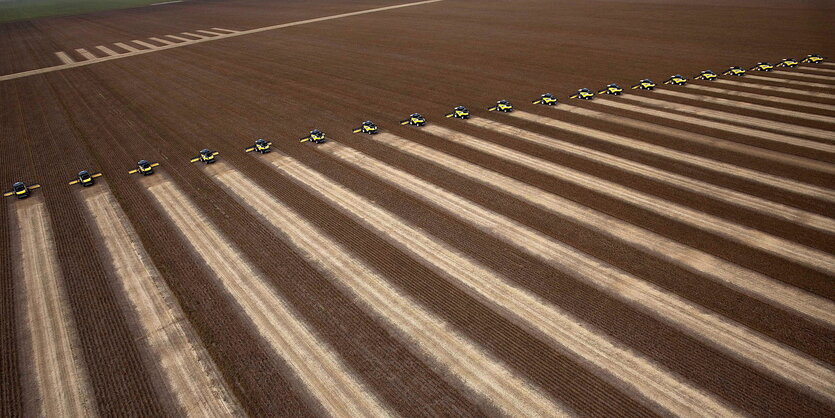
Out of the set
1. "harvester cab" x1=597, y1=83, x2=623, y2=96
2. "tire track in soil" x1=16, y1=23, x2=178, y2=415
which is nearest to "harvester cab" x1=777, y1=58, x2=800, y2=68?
"harvester cab" x1=597, y1=83, x2=623, y2=96

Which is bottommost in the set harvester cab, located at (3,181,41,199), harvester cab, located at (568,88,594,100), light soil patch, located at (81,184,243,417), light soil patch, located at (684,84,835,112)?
harvester cab, located at (3,181,41,199)

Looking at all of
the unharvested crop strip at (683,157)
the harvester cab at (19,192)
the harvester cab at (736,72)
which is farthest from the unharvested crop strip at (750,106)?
the harvester cab at (19,192)

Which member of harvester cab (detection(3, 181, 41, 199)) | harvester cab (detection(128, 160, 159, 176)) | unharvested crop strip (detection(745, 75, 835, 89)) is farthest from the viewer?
unharvested crop strip (detection(745, 75, 835, 89))

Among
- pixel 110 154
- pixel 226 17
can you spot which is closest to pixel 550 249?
pixel 110 154

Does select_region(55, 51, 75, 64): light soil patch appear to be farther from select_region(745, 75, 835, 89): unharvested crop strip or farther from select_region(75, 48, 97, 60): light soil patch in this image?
select_region(745, 75, 835, 89): unharvested crop strip

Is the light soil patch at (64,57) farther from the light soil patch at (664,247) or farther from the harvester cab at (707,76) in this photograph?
the harvester cab at (707,76)

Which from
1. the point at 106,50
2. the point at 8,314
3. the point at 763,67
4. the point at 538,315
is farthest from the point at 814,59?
the point at 106,50
